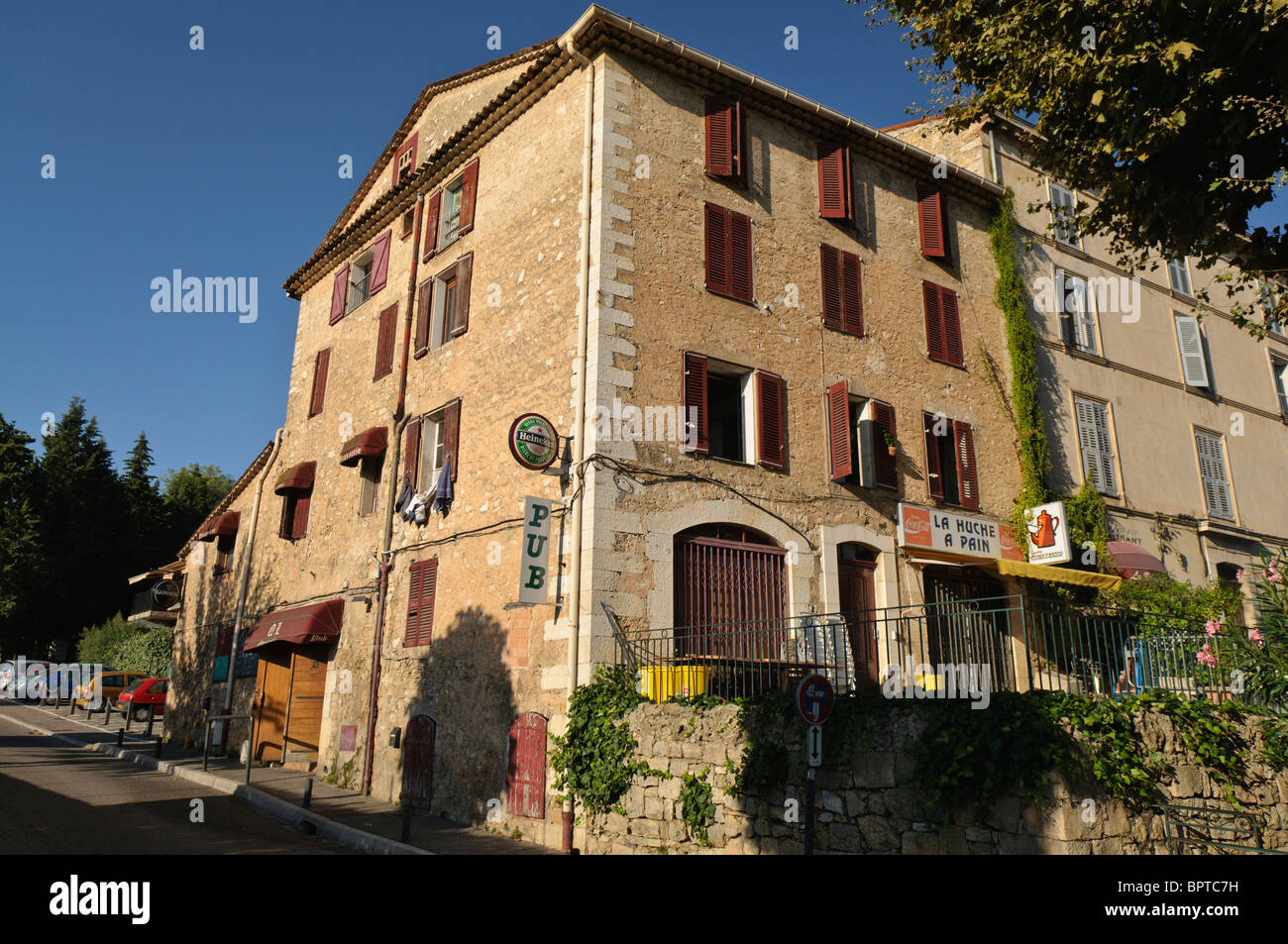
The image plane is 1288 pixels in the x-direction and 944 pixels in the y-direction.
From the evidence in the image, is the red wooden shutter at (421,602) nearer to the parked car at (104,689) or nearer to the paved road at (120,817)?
the paved road at (120,817)

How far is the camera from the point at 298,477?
18.3 metres

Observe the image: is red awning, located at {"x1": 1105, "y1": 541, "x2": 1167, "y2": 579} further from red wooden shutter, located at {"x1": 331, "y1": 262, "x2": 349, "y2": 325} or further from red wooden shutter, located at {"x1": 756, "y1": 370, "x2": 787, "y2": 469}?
red wooden shutter, located at {"x1": 331, "y1": 262, "x2": 349, "y2": 325}

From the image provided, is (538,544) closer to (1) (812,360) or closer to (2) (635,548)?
(2) (635,548)

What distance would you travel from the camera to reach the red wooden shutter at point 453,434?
13.9 metres

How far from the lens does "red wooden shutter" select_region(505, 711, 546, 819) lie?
10594 millimetres

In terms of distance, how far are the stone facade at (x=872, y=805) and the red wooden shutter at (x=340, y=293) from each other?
1327 cm

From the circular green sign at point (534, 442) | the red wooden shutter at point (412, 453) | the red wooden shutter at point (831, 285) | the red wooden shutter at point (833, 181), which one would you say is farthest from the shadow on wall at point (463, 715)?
the red wooden shutter at point (833, 181)

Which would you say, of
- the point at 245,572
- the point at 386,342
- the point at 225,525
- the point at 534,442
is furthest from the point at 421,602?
the point at 225,525

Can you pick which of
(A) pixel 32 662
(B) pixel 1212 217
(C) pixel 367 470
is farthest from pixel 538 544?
(A) pixel 32 662

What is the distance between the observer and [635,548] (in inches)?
437

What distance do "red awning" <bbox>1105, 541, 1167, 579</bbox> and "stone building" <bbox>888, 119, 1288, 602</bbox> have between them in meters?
0.04

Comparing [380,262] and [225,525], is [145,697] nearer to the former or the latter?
[225,525]

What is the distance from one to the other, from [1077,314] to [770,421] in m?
9.27
